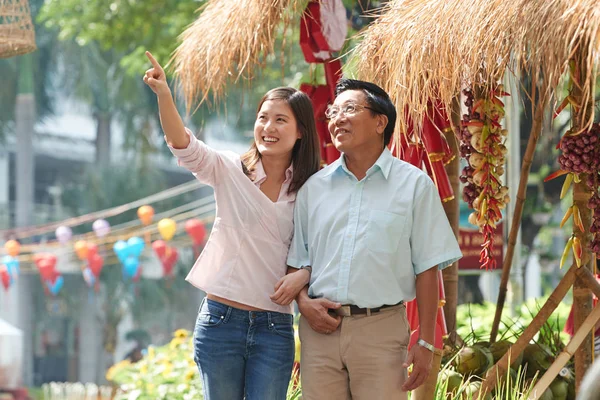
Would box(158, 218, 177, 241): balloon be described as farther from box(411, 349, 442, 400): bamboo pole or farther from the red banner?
box(411, 349, 442, 400): bamboo pole

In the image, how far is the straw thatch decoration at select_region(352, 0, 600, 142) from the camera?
3218 mm

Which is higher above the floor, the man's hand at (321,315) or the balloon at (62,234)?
the man's hand at (321,315)

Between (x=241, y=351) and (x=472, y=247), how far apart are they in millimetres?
4394

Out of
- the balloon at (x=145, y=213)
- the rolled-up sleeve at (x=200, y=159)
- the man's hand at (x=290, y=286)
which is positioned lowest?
the man's hand at (x=290, y=286)

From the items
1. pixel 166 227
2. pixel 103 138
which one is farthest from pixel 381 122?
pixel 103 138

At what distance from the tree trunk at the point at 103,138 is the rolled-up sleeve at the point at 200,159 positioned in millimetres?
21727

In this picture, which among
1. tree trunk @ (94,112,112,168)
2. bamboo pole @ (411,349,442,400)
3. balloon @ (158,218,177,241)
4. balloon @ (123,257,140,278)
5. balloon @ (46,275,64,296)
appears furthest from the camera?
tree trunk @ (94,112,112,168)

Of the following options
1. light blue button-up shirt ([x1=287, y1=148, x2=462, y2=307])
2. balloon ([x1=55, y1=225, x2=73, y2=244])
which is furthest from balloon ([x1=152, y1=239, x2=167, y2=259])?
light blue button-up shirt ([x1=287, y1=148, x2=462, y2=307])

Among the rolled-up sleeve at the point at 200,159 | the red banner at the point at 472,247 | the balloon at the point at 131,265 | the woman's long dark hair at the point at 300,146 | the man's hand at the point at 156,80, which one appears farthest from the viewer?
the balloon at the point at 131,265

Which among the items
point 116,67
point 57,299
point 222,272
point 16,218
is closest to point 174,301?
point 57,299

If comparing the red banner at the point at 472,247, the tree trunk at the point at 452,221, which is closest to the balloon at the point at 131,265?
the red banner at the point at 472,247

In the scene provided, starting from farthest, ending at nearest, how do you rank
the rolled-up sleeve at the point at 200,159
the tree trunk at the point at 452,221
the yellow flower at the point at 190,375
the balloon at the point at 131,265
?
1. the balloon at the point at 131,265
2. the yellow flower at the point at 190,375
3. the tree trunk at the point at 452,221
4. the rolled-up sleeve at the point at 200,159

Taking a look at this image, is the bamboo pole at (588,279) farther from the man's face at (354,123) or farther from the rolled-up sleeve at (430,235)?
the man's face at (354,123)

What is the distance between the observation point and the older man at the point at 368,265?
119 inches
